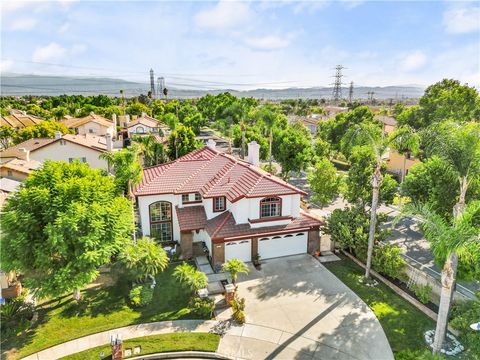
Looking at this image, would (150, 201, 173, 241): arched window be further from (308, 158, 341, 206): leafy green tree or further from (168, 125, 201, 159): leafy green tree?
(168, 125, 201, 159): leafy green tree

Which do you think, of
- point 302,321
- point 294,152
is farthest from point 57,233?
point 294,152

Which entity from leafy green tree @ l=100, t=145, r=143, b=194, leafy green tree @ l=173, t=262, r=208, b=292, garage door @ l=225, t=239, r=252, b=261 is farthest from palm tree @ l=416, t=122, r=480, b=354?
leafy green tree @ l=100, t=145, r=143, b=194

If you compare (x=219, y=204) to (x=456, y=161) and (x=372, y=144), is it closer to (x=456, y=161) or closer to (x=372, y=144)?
(x=372, y=144)

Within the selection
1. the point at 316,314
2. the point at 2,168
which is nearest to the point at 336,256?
the point at 316,314

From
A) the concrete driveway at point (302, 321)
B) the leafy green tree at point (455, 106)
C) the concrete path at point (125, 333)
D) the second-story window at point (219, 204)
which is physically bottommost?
the concrete path at point (125, 333)

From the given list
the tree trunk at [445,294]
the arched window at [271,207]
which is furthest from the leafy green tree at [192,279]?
the tree trunk at [445,294]

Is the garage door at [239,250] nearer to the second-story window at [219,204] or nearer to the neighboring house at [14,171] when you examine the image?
the second-story window at [219,204]
